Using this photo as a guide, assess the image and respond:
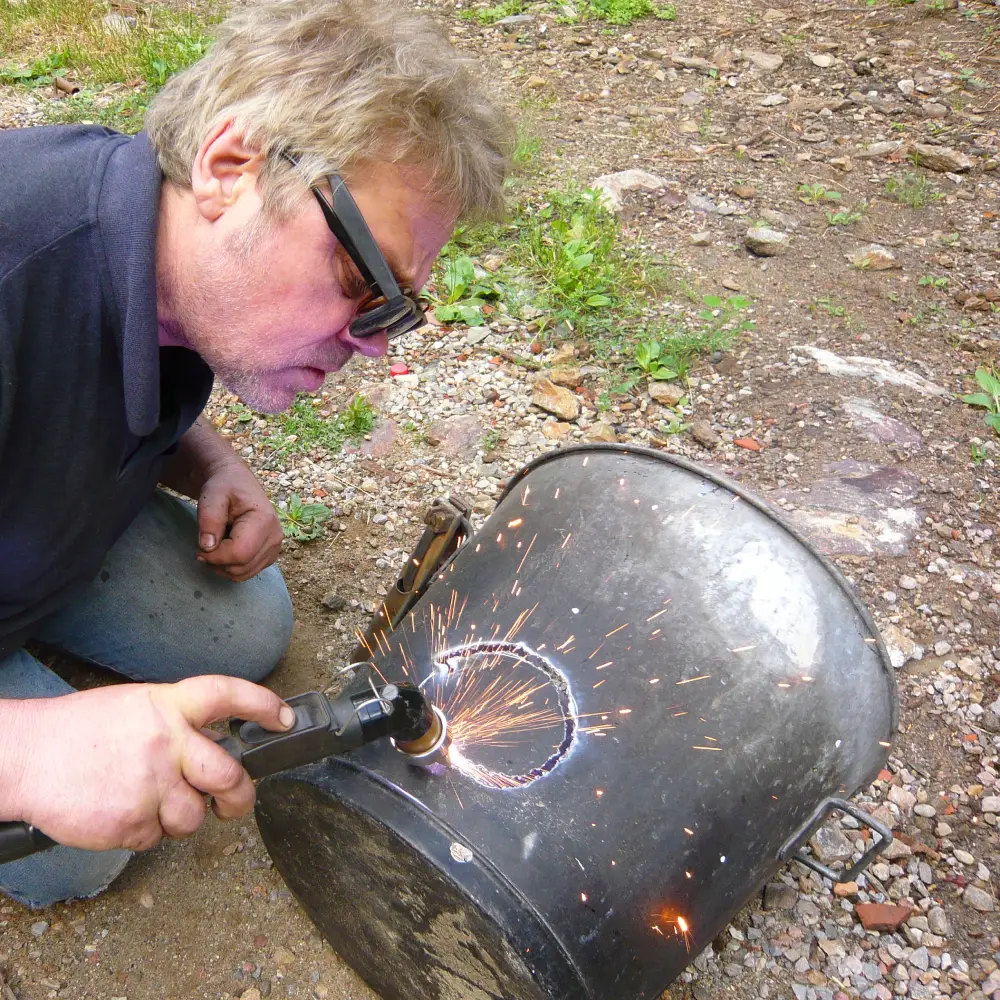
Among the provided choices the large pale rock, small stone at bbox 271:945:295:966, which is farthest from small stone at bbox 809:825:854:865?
the large pale rock

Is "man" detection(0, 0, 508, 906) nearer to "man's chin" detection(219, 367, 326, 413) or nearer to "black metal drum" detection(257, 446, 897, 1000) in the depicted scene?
"man's chin" detection(219, 367, 326, 413)

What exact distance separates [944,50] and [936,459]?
11.8 feet

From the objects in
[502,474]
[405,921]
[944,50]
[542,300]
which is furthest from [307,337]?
[944,50]

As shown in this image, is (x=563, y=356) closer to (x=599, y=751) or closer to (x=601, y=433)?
(x=601, y=433)

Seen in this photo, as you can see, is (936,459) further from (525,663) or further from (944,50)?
(944,50)

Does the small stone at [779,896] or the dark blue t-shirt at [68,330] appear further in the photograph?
the small stone at [779,896]

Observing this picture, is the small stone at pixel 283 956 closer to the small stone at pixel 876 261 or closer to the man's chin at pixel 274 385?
the man's chin at pixel 274 385

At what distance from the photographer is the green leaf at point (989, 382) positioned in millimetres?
3473

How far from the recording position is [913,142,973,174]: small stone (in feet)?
15.4

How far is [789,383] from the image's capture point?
358 centimetres

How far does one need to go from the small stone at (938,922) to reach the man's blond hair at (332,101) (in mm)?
1980

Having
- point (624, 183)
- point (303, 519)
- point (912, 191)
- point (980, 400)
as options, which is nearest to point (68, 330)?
point (303, 519)

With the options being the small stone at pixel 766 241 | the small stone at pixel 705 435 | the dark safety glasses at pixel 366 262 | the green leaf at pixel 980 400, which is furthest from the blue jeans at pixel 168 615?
the small stone at pixel 766 241

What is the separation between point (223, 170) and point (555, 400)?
1.99m
